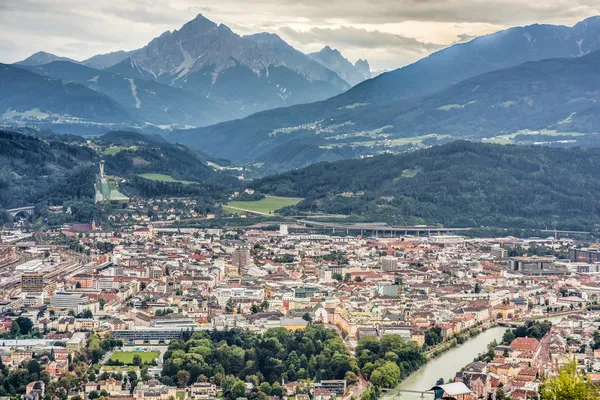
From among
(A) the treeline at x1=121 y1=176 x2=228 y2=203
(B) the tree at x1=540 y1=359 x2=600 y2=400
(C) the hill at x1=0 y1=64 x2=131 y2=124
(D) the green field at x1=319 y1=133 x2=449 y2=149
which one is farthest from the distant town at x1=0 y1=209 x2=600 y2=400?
(C) the hill at x1=0 y1=64 x2=131 y2=124

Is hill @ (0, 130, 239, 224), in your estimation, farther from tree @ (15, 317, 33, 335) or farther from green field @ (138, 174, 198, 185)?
tree @ (15, 317, 33, 335)

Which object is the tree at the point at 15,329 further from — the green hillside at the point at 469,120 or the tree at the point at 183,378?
the green hillside at the point at 469,120

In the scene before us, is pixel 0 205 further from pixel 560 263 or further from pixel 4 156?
pixel 560 263

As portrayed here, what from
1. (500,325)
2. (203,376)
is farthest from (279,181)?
(203,376)

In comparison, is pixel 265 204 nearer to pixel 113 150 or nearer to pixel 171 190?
pixel 171 190

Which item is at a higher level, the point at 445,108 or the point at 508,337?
the point at 445,108

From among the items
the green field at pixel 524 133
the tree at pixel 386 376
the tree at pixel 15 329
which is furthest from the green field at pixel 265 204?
the tree at pixel 386 376

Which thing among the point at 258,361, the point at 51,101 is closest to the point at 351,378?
the point at 258,361
